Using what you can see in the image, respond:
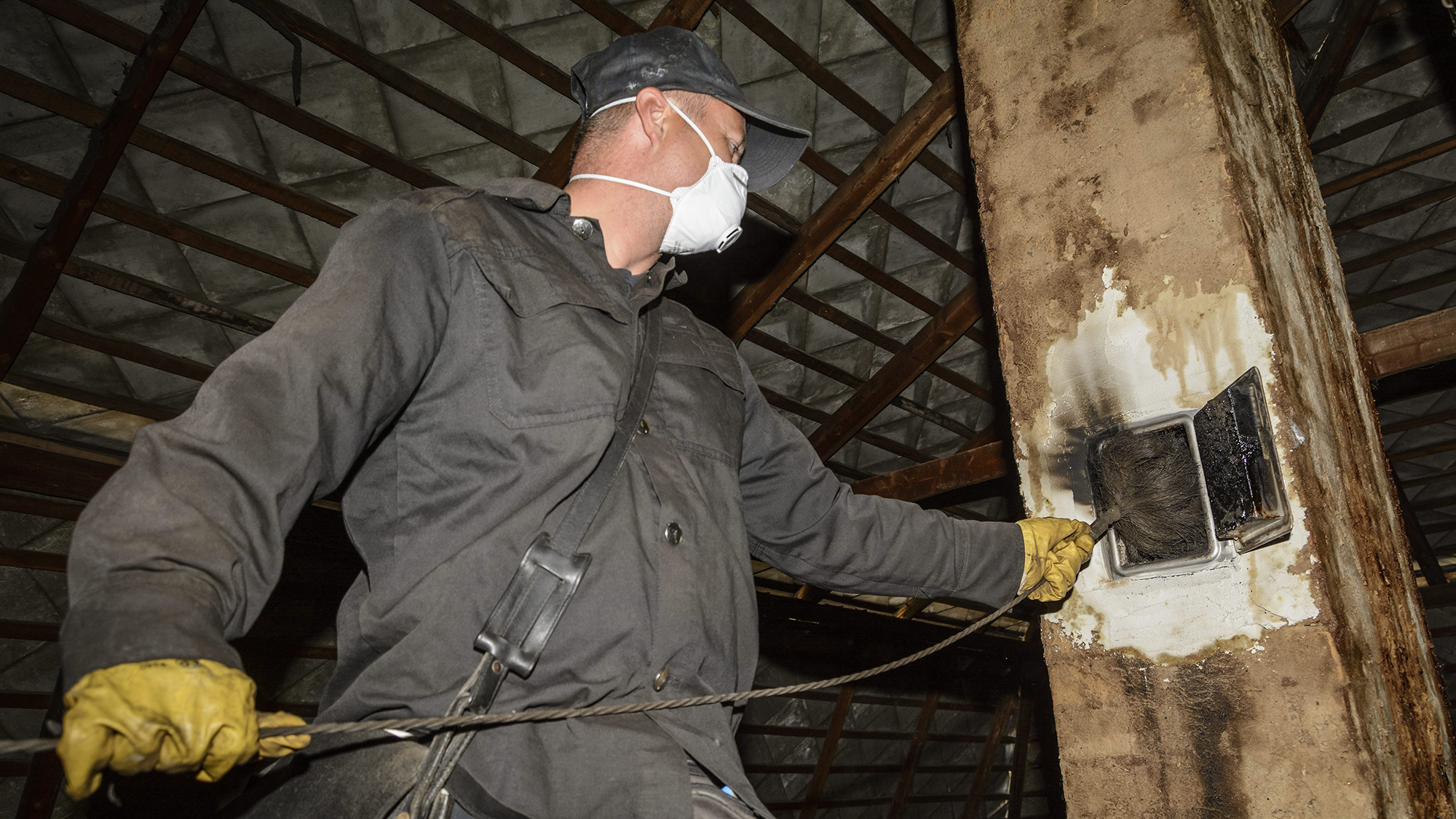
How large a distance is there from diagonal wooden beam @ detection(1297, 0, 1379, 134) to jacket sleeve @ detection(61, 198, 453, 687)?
5140 mm

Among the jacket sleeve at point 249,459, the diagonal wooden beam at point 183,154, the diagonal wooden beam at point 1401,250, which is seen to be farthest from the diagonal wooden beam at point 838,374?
the jacket sleeve at point 249,459

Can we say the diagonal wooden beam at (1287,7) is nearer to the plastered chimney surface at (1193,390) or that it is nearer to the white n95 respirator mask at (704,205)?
the plastered chimney surface at (1193,390)

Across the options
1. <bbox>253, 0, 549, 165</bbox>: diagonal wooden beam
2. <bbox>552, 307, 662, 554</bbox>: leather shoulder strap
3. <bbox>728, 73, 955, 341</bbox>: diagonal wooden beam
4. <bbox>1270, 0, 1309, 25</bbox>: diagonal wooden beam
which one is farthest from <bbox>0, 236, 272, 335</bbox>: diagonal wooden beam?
<bbox>1270, 0, 1309, 25</bbox>: diagonal wooden beam

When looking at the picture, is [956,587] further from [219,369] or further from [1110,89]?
[219,369]

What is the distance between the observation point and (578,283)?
1.40 m

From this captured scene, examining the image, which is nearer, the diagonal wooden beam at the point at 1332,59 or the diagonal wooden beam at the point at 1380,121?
the diagonal wooden beam at the point at 1332,59

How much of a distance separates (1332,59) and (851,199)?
109 inches

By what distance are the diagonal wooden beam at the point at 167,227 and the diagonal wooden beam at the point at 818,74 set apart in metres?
2.22

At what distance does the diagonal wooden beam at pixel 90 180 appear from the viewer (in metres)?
3.27

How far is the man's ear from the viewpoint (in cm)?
175

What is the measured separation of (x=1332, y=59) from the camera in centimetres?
479

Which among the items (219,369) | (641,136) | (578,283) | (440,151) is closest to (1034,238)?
(641,136)

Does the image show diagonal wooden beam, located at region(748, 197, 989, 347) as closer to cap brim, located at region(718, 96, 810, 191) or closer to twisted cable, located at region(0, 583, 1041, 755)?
cap brim, located at region(718, 96, 810, 191)

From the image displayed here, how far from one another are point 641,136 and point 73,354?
3.77m
